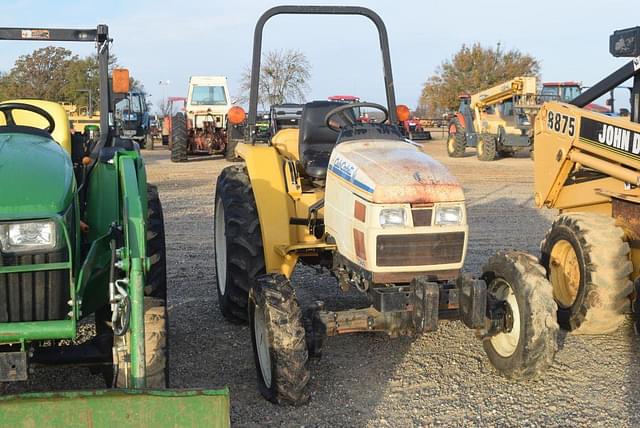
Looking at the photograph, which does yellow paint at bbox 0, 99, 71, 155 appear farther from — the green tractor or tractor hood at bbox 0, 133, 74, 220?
tractor hood at bbox 0, 133, 74, 220

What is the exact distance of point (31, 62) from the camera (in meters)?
29.5

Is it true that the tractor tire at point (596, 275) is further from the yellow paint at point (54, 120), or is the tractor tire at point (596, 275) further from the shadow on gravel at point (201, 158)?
the shadow on gravel at point (201, 158)

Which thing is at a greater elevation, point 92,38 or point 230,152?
point 92,38

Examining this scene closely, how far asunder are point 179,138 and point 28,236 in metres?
17.0

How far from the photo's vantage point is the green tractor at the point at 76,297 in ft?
8.86

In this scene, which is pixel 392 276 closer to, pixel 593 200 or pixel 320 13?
pixel 320 13

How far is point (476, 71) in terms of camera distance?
4412 centimetres

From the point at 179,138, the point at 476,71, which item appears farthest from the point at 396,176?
the point at 476,71

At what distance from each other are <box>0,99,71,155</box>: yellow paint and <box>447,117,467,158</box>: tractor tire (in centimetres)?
1956

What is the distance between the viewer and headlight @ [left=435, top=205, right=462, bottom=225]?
157 inches

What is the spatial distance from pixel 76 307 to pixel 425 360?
2.42 metres

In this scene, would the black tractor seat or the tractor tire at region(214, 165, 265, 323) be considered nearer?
the tractor tire at region(214, 165, 265, 323)

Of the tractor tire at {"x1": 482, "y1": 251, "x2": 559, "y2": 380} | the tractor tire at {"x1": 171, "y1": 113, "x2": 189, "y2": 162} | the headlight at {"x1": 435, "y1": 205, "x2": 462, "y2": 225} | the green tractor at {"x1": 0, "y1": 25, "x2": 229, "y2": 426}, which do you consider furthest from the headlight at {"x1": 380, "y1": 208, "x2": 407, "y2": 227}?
the tractor tire at {"x1": 171, "y1": 113, "x2": 189, "y2": 162}

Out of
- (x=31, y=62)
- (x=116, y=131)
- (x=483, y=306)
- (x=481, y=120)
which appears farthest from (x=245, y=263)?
(x=31, y=62)
